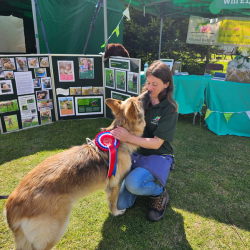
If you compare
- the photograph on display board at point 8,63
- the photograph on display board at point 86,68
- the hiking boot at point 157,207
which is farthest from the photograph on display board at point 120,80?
the hiking boot at point 157,207

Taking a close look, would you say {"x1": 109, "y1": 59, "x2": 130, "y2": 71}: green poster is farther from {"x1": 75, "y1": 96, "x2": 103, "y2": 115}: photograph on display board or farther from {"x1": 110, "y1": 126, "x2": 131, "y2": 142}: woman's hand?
{"x1": 110, "y1": 126, "x2": 131, "y2": 142}: woman's hand

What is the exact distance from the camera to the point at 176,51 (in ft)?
42.6

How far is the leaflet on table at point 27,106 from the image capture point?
467 centimetres

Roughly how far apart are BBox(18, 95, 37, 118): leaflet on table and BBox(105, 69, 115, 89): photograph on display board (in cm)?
204

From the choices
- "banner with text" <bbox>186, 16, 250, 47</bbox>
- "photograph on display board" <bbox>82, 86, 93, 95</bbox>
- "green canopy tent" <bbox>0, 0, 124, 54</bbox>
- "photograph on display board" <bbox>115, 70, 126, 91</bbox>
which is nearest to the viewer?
"photograph on display board" <bbox>115, 70, 126, 91</bbox>

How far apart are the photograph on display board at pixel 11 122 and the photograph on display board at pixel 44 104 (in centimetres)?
65

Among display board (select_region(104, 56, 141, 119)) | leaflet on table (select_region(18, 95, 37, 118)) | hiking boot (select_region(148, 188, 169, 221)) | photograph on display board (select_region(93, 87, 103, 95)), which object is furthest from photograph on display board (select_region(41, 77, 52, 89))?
hiking boot (select_region(148, 188, 169, 221))

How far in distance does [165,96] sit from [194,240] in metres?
1.82

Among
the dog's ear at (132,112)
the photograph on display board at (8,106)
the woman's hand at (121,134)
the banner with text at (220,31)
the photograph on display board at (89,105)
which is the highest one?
the banner with text at (220,31)

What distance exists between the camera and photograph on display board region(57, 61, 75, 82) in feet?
16.6

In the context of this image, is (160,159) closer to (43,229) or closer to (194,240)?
(194,240)

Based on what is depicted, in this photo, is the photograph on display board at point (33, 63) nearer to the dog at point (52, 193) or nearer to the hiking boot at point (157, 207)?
the dog at point (52, 193)

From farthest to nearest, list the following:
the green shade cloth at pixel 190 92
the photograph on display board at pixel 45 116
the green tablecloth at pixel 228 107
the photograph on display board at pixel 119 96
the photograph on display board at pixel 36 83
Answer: the green shade cloth at pixel 190 92, the photograph on display board at pixel 45 116, the photograph on display board at pixel 119 96, the photograph on display board at pixel 36 83, the green tablecloth at pixel 228 107

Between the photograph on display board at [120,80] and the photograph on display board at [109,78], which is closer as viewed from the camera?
the photograph on display board at [120,80]
